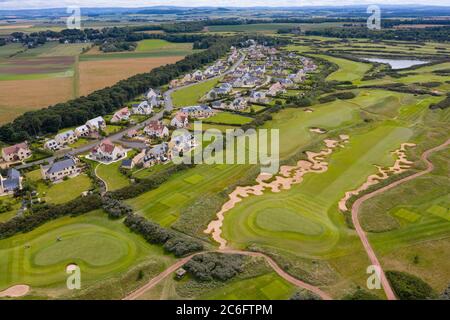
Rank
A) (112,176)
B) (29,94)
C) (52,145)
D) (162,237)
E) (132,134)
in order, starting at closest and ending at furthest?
1. (162,237)
2. (112,176)
3. (52,145)
4. (132,134)
5. (29,94)

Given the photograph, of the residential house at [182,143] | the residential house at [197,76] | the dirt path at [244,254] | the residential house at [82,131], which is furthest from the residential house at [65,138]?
the residential house at [197,76]

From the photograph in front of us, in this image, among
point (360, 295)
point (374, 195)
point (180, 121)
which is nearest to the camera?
point (360, 295)

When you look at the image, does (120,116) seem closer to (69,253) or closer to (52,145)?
(52,145)

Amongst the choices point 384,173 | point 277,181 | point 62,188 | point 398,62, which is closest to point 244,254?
point 277,181

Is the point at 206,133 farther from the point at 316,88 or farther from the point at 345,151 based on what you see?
the point at 316,88

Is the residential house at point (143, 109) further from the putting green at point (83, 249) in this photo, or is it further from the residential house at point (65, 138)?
the putting green at point (83, 249)
